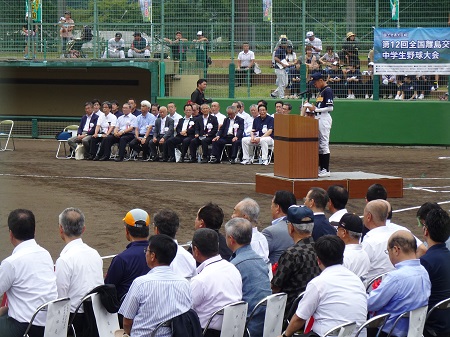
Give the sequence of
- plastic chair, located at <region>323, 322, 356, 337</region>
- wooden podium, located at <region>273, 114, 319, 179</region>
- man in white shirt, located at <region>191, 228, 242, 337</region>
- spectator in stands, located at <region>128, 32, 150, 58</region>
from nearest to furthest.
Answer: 1. plastic chair, located at <region>323, 322, 356, 337</region>
2. man in white shirt, located at <region>191, 228, 242, 337</region>
3. wooden podium, located at <region>273, 114, 319, 179</region>
4. spectator in stands, located at <region>128, 32, 150, 58</region>

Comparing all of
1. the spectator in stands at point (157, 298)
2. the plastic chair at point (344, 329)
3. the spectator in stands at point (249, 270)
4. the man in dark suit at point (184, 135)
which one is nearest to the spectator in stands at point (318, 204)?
the spectator in stands at point (249, 270)

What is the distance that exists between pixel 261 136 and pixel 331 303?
14.2 m

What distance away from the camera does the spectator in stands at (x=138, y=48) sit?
25.6 m

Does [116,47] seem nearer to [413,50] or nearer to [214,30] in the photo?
[214,30]

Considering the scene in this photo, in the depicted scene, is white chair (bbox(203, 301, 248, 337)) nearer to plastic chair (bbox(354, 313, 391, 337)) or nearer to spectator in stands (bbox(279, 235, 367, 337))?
spectator in stands (bbox(279, 235, 367, 337))

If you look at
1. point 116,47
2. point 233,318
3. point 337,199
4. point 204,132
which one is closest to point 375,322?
point 233,318

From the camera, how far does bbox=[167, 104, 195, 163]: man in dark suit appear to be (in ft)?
68.8

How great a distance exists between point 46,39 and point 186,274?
67.2ft

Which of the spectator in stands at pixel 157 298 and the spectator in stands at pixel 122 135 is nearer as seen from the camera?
the spectator in stands at pixel 157 298

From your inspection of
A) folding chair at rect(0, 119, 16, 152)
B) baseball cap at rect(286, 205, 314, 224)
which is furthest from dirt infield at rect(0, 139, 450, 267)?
baseball cap at rect(286, 205, 314, 224)

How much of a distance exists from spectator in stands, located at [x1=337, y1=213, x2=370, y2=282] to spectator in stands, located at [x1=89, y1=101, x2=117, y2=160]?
1453cm

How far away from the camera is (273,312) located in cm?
659

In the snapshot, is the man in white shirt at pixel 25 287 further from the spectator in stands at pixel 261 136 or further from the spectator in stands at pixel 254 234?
the spectator in stands at pixel 261 136

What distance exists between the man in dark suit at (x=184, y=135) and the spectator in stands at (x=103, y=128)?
5.40 ft
